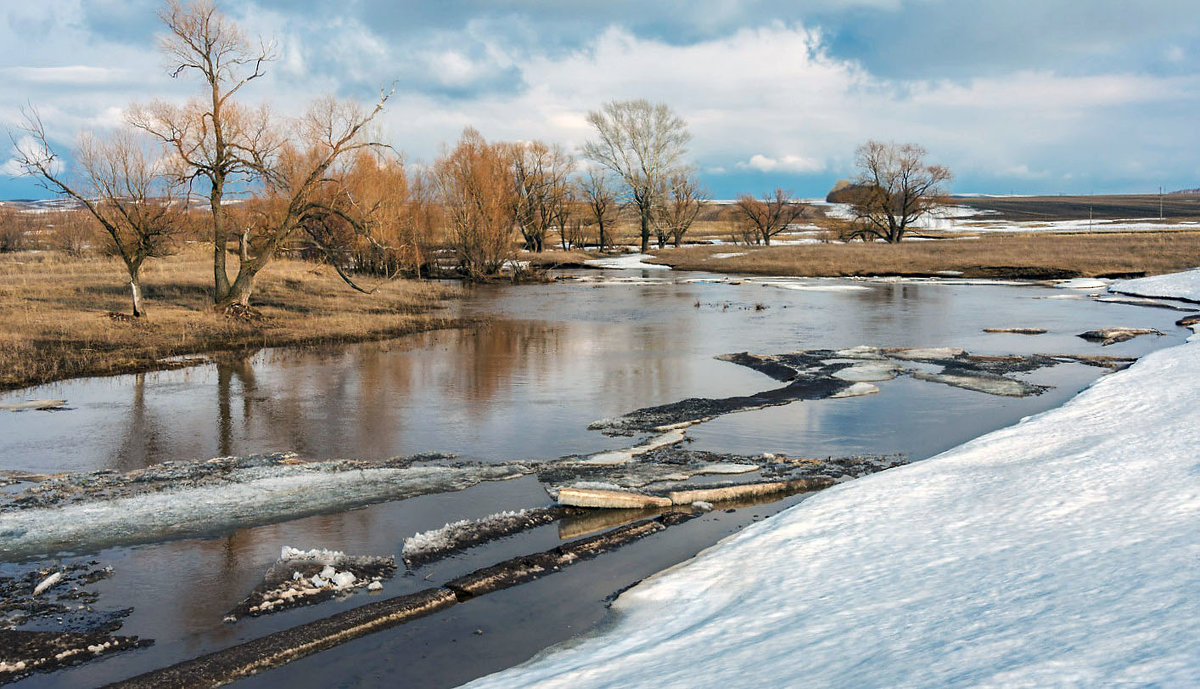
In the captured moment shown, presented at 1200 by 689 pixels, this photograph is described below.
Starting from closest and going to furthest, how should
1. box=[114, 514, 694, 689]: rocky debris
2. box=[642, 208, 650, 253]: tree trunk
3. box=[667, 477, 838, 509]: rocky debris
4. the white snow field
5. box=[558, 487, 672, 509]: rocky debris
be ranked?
the white snow field < box=[114, 514, 694, 689]: rocky debris < box=[558, 487, 672, 509]: rocky debris < box=[667, 477, 838, 509]: rocky debris < box=[642, 208, 650, 253]: tree trunk

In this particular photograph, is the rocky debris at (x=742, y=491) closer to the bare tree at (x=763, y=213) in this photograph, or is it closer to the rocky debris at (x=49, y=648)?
the rocky debris at (x=49, y=648)

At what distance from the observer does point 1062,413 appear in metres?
10.6

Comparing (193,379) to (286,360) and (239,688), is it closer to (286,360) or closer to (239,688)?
(286,360)

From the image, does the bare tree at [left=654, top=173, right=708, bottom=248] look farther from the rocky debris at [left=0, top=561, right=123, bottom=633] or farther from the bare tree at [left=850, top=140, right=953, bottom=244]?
the rocky debris at [left=0, top=561, right=123, bottom=633]

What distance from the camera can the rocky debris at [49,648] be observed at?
5.16m

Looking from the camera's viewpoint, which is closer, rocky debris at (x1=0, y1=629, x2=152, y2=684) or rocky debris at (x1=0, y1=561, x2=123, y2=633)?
rocky debris at (x1=0, y1=629, x2=152, y2=684)

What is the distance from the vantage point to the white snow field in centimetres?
399

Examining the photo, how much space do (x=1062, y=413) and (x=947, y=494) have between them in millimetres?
4137

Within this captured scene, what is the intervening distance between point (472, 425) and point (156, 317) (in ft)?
42.1

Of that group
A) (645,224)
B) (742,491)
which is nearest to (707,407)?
(742,491)

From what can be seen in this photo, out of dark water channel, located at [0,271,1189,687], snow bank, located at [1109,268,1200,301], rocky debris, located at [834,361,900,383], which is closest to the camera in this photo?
dark water channel, located at [0,271,1189,687]

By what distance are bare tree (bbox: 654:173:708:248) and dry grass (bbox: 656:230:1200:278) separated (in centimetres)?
992

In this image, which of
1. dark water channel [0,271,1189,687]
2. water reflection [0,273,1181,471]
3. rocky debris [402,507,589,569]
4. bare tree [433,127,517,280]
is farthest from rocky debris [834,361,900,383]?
bare tree [433,127,517,280]

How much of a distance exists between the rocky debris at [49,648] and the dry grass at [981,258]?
42455 millimetres
